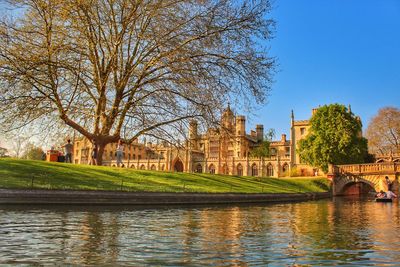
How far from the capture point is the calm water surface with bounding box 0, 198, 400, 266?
21.4 ft

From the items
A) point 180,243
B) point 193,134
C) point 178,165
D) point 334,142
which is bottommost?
point 180,243

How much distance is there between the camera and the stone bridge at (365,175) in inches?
2031

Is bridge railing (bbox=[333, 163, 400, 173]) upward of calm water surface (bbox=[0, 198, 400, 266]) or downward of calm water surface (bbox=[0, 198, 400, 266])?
upward

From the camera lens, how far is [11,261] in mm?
6059

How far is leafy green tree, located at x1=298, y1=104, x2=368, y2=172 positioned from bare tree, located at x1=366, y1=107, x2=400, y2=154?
1395cm

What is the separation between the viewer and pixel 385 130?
77438 mm

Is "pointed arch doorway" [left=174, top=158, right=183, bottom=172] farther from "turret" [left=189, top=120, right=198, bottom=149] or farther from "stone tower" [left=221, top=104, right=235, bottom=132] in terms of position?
"stone tower" [left=221, top=104, right=235, bottom=132]

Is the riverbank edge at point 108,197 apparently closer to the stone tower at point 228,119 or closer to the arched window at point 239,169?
the stone tower at point 228,119

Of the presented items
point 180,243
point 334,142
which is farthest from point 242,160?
point 180,243

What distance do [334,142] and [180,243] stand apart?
58108 mm

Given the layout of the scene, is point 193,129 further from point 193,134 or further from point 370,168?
point 370,168

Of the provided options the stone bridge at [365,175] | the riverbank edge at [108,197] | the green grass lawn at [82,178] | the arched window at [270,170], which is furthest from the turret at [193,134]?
the arched window at [270,170]

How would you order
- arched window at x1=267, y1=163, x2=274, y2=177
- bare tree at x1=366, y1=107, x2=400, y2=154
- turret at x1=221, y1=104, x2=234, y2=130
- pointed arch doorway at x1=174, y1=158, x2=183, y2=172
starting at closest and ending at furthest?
turret at x1=221, y1=104, x2=234, y2=130, bare tree at x1=366, y1=107, x2=400, y2=154, arched window at x1=267, y1=163, x2=274, y2=177, pointed arch doorway at x1=174, y1=158, x2=183, y2=172

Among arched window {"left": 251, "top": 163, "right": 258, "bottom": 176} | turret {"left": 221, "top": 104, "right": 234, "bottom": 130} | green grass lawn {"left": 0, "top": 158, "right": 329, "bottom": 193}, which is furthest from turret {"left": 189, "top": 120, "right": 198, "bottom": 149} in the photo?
arched window {"left": 251, "top": 163, "right": 258, "bottom": 176}
